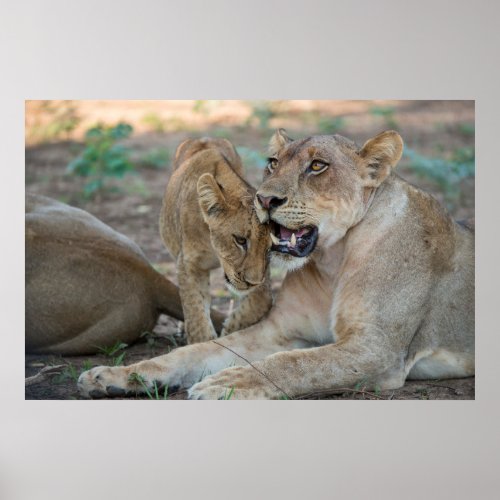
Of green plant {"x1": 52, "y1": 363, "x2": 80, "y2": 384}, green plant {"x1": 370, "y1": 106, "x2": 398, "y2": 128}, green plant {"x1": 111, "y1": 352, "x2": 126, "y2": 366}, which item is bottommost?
green plant {"x1": 52, "y1": 363, "x2": 80, "y2": 384}

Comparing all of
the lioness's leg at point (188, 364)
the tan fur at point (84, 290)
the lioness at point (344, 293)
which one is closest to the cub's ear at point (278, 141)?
the lioness at point (344, 293)

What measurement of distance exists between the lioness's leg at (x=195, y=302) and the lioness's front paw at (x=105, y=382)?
454mm

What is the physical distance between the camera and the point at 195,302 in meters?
5.04

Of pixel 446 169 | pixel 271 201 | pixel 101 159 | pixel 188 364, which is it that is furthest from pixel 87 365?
pixel 446 169

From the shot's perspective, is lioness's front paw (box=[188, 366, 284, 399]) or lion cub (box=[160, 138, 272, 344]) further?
lion cub (box=[160, 138, 272, 344])

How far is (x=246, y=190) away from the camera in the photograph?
16.2ft

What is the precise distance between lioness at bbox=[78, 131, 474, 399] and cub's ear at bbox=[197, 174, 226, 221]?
0.24m

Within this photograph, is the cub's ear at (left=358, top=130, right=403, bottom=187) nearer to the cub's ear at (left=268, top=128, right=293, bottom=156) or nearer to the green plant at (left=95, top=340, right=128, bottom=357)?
the cub's ear at (left=268, top=128, right=293, bottom=156)

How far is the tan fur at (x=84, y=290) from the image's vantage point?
16.8 feet

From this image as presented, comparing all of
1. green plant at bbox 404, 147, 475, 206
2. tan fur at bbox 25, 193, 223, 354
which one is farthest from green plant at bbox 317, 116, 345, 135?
tan fur at bbox 25, 193, 223, 354

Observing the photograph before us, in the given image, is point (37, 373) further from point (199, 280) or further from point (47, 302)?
point (199, 280)

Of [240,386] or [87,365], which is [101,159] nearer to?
[87,365]

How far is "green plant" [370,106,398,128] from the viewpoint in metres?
5.33
